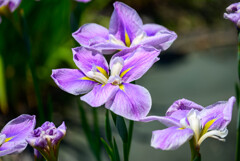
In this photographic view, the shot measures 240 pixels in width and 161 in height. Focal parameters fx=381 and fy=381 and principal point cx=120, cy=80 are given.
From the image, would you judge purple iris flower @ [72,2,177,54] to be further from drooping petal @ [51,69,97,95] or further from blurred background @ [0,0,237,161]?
blurred background @ [0,0,237,161]

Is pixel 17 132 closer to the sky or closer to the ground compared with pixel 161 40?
closer to the ground

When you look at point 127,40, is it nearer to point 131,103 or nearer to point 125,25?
point 125,25

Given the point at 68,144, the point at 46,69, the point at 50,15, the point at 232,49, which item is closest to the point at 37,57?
the point at 46,69

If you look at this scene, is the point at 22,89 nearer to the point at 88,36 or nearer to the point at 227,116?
the point at 88,36

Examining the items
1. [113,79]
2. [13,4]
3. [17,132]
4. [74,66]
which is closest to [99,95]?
[113,79]

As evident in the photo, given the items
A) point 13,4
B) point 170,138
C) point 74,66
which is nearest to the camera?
point 170,138

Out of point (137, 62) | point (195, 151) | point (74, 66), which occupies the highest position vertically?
point (137, 62)

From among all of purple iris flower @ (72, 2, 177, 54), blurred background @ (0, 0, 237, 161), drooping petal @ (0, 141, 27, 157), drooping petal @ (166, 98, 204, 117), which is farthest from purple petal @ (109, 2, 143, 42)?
blurred background @ (0, 0, 237, 161)
